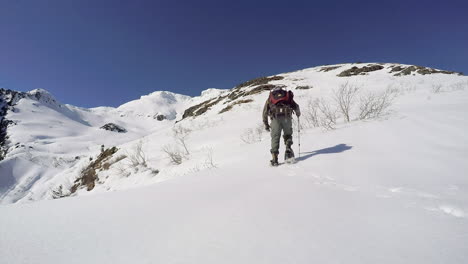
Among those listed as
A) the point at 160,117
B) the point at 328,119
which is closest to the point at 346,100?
the point at 328,119

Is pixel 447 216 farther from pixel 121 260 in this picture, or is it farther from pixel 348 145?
pixel 348 145

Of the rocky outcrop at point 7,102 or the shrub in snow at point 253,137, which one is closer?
the shrub in snow at point 253,137

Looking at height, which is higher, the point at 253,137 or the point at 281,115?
the point at 281,115

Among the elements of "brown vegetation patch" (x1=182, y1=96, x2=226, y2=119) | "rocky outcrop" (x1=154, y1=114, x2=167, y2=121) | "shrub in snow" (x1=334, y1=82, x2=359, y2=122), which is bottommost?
"shrub in snow" (x1=334, y1=82, x2=359, y2=122)

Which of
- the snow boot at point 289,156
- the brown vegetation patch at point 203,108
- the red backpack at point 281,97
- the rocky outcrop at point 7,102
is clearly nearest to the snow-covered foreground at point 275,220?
the snow boot at point 289,156

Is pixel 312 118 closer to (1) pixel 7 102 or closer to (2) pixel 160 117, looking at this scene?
(1) pixel 7 102

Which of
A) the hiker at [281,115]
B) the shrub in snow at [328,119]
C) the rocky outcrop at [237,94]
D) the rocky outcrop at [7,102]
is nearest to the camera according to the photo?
the hiker at [281,115]

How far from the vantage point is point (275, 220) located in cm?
141

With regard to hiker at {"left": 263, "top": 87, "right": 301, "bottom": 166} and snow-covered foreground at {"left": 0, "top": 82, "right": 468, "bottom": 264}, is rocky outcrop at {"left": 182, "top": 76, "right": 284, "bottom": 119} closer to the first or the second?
hiker at {"left": 263, "top": 87, "right": 301, "bottom": 166}

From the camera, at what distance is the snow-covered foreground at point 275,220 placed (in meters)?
1.02

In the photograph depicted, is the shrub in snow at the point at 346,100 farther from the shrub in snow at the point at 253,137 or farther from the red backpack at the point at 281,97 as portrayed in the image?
the red backpack at the point at 281,97

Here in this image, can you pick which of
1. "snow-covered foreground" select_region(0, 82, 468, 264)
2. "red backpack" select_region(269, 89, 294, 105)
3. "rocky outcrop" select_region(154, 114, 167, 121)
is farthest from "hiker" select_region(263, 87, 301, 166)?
"rocky outcrop" select_region(154, 114, 167, 121)

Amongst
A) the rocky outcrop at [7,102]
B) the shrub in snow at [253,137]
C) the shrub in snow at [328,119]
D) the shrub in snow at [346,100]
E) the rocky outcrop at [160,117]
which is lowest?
the shrub in snow at [253,137]

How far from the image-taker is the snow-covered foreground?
1.02 metres
